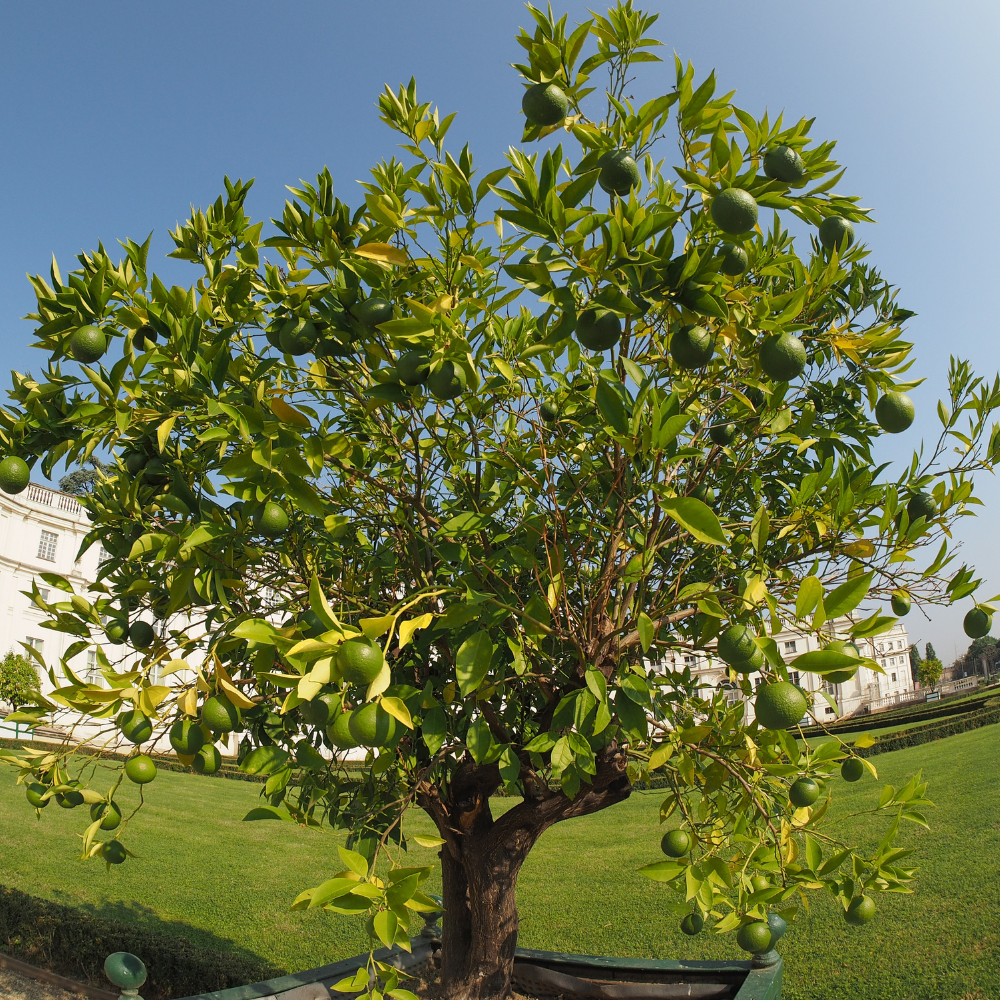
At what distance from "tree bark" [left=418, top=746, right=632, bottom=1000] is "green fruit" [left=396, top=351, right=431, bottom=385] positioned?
207 cm

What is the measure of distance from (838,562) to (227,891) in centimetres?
909

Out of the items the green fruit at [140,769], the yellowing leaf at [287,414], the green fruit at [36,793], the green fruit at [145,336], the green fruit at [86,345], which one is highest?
the green fruit at [145,336]

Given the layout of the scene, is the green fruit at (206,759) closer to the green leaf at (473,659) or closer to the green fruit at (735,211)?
the green leaf at (473,659)

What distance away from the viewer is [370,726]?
1.42m

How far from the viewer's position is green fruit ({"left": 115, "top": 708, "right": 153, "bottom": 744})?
1.77 metres

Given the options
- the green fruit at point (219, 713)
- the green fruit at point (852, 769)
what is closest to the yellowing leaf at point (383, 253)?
the green fruit at point (219, 713)

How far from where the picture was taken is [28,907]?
6055 mm

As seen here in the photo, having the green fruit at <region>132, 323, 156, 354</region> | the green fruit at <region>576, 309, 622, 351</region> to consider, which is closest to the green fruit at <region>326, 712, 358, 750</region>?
the green fruit at <region>576, 309, 622, 351</region>

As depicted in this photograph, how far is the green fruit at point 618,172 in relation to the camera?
1737mm

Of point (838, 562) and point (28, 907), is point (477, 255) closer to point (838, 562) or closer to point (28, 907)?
point (838, 562)

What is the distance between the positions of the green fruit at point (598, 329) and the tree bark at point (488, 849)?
215 centimetres

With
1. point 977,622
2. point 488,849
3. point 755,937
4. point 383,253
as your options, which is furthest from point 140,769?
point 977,622

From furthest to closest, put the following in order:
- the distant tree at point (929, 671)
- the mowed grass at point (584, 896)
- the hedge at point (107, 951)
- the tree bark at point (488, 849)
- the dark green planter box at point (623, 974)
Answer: the distant tree at point (929, 671), the mowed grass at point (584, 896), the hedge at point (107, 951), the dark green planter box at point (623, 974), the tree bark at point (488, 849)

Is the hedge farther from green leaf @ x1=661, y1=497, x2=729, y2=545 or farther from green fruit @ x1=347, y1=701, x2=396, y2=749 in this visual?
green leaf @ x1=661, y1=497, x2=729, y2=545
